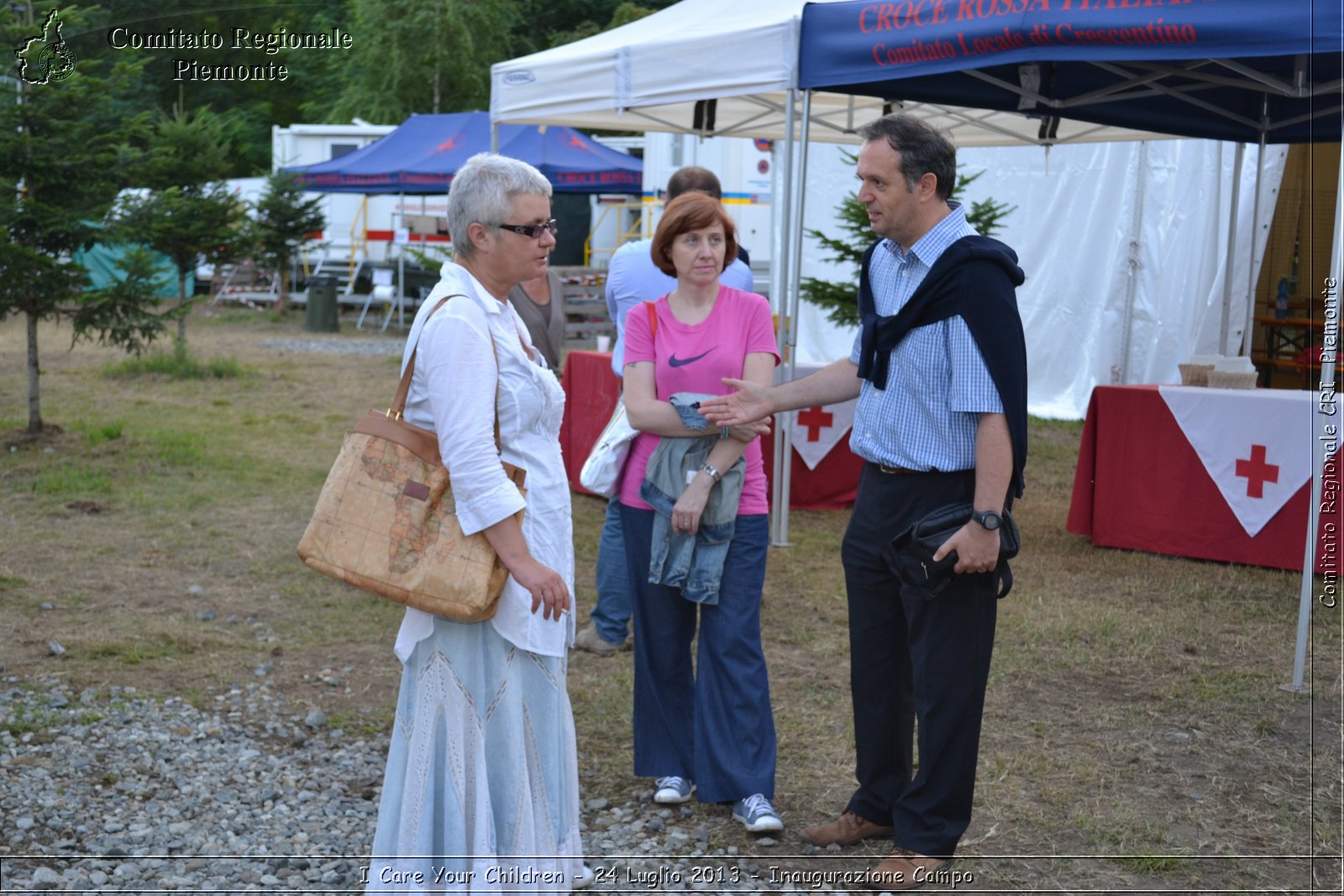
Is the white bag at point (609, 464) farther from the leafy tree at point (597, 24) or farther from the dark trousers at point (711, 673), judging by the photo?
the leafy tree at point (597, 24)

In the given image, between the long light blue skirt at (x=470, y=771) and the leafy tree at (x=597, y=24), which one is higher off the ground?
the leafy tree at (x=597, y=24)

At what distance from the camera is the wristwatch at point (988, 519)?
275cm

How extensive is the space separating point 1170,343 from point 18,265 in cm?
885

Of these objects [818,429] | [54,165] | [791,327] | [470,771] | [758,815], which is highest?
[54,165]

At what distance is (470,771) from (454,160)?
53.7 ft

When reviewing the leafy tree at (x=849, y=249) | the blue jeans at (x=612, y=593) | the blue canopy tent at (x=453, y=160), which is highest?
the blue canopy tent at (x=453, y=160)

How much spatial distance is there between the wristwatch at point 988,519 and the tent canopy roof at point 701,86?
3.99 metres

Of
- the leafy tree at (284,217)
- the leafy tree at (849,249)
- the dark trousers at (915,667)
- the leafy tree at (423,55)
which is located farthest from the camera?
the leafy tree at (423,55)

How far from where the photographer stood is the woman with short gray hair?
2.56 meters

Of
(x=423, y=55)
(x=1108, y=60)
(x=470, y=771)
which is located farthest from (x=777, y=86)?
(x=423, y=55)

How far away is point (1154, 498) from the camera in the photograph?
6.55 meters

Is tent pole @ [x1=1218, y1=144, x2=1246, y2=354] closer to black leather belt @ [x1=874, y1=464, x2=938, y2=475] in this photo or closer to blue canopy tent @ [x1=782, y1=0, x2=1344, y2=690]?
blue canopy tent @ [x1=782, y1=0, x2=1344, y2=690]

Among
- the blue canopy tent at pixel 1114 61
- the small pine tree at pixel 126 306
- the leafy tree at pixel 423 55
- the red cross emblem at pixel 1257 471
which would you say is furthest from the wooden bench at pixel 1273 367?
the leafy tree at pixel 423 55

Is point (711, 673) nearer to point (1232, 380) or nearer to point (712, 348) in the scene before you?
point (712, 348)
